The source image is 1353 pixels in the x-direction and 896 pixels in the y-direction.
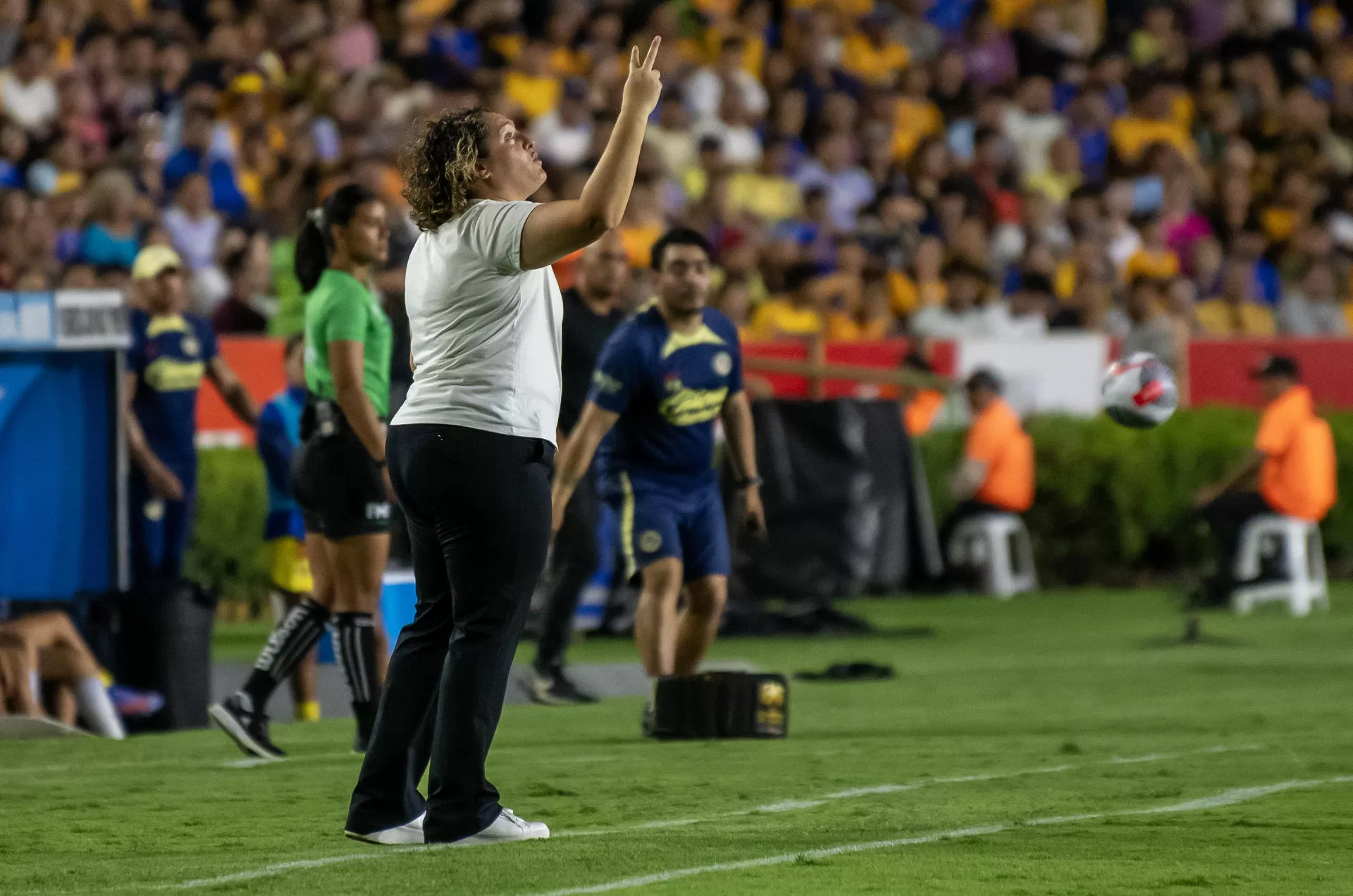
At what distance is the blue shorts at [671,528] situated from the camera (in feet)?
30.5

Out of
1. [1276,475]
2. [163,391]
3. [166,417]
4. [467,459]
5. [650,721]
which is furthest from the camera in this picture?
[1276,475]

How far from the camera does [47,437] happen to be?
10.5 m

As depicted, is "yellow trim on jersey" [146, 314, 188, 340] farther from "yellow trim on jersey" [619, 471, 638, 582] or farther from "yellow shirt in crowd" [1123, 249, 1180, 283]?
"yellow shirt in crowd" [1123, 249, 1180, 283]

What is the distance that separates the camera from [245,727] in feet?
27.9

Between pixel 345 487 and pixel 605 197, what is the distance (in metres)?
3.06

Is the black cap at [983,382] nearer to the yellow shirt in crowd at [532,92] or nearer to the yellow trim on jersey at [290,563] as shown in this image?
the yellow shirt in crowd at [532,92]

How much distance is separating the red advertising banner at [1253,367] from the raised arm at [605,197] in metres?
13.7

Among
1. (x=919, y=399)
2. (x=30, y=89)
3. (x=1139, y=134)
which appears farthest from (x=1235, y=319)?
(x=30, y=89)

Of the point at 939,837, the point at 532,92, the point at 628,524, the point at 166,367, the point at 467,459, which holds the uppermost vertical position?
the point at 532,92

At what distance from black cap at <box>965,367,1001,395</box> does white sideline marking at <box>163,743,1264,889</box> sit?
28.1ft

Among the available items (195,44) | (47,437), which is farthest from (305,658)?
(195,44)

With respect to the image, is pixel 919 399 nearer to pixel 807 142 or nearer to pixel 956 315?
pixel 956 315

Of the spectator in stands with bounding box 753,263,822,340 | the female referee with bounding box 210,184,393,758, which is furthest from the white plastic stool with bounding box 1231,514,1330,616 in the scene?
the female referee with bounding box 210,184,393,758

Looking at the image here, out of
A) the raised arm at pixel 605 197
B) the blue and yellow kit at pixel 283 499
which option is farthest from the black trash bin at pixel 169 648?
the raised arm at pixel 605 197
